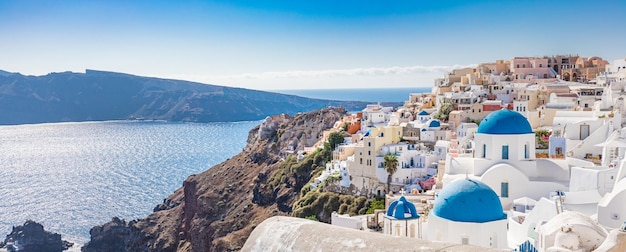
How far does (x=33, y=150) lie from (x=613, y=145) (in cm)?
13885

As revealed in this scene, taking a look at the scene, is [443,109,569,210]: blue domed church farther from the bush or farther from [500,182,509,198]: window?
the bush

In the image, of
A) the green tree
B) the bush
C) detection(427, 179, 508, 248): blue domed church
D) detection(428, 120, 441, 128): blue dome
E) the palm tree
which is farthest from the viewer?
the green tree

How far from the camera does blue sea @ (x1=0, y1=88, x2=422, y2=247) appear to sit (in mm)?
73750

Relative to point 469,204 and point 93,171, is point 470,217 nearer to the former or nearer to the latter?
point 469,204

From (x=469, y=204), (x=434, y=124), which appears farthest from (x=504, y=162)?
(x=434, y=124)

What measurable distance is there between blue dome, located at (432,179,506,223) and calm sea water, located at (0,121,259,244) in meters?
56.7

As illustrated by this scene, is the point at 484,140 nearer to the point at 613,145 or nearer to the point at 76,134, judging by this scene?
the point at 613,145

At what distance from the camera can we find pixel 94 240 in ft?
200

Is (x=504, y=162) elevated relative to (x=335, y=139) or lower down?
elevated

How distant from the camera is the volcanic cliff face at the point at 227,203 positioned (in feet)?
187

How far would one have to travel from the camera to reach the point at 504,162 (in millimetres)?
24750

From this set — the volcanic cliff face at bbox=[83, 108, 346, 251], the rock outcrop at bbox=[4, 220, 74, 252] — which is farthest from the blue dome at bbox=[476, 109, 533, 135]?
the rock outcrop at bbox=[4, 220, 74, 252]

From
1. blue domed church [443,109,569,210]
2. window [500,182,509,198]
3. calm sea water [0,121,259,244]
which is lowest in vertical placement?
calm sea water [0,121,259,244]

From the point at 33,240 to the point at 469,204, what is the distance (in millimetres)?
54712
